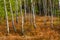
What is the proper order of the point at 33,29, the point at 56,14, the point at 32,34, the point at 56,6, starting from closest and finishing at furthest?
the point at 32,34 → the point at 33,29 → the point at 56,14 → the point at 56,6

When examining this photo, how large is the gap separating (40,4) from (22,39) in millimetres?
41719

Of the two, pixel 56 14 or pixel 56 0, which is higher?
pixel 56 0

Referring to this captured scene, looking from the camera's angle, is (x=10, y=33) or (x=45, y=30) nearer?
(x=10, y=33)

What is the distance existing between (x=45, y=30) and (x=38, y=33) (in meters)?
2.66

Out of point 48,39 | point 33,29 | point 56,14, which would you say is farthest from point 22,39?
point 56,14

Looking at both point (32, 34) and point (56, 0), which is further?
point (56, 0)

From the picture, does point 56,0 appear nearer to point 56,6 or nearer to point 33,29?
point 56,6

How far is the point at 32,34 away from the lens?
27.2 m

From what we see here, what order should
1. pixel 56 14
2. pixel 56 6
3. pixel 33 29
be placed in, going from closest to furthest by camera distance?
pixel 33 29
pixel 56 14
pixel 56 6

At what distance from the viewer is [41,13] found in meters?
63.4

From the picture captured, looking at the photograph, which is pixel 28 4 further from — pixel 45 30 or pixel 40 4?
pixel 45 30

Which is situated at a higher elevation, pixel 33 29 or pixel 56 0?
pixel 56 0

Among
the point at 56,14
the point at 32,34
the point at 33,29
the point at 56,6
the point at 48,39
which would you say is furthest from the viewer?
the point at 56,6

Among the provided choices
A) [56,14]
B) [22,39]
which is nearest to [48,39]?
[22,39]
